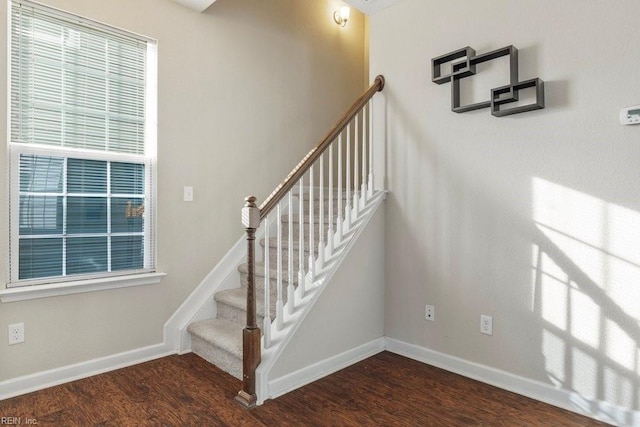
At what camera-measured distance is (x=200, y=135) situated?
3057mm

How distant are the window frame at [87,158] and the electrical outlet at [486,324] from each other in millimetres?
2259

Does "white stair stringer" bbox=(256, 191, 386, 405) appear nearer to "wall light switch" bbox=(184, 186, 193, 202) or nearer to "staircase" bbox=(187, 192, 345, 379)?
"staircase" bbox=(187, 192, 345, 379)

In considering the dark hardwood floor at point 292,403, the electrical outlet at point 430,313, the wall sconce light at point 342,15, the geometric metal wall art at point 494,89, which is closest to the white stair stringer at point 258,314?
the dark hardwood floor at point 292,403

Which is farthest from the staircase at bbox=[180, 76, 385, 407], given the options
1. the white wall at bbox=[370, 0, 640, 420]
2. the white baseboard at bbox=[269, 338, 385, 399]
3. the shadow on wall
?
the shadow on wall

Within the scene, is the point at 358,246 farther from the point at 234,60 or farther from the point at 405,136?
the point at 234,60

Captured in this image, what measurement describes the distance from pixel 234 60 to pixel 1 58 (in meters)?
1.59

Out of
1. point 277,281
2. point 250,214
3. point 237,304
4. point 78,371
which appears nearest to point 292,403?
point 277,281

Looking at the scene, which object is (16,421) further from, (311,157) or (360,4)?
(360,4)

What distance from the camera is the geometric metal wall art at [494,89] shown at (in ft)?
7.29

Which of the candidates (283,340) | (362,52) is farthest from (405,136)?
(362,52)

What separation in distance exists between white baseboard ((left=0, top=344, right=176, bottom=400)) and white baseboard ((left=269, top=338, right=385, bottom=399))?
104cm

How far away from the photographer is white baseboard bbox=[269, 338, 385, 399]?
2.28 meters

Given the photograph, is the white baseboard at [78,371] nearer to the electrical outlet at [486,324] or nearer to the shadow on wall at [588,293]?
the electrical outlet at [486,324]

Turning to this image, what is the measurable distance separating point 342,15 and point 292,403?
12.9 ft
